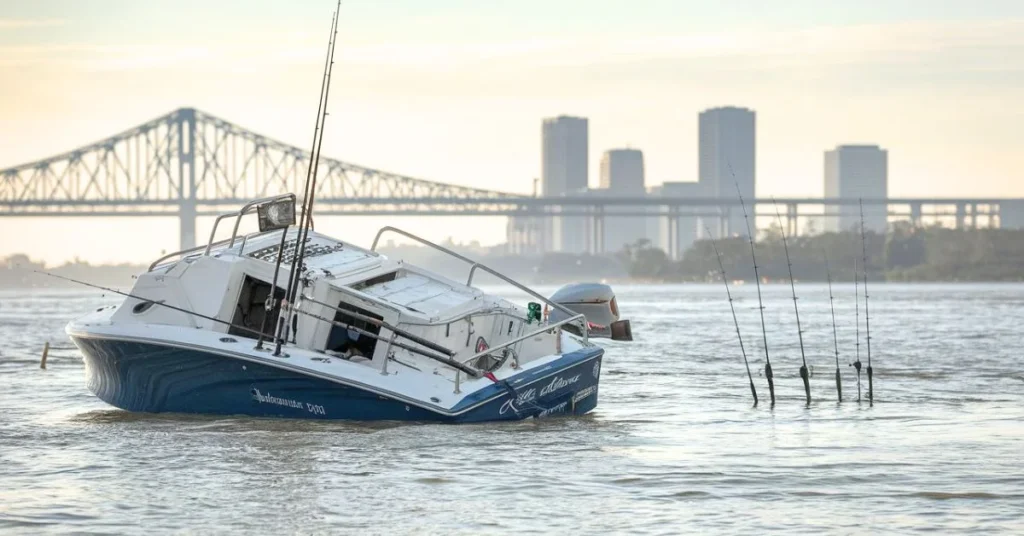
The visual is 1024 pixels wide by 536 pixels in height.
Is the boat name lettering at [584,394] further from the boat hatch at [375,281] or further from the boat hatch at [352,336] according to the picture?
the boat hatch at [375,281]

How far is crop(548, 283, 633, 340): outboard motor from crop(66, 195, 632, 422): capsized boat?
77 cm

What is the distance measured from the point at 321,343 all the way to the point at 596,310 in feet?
12.0

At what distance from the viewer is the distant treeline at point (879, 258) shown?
15125cm

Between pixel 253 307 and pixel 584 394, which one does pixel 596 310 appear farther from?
pixel 253 307

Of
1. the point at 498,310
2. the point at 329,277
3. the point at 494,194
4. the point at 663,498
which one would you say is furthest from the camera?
the point at 494,194

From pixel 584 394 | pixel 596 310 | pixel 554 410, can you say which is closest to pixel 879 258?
pixel 596 310

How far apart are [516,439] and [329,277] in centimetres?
238

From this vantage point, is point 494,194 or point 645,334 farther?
point 494,194

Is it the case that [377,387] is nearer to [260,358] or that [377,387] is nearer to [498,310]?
[260,358]

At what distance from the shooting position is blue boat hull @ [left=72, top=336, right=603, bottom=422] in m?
13.9

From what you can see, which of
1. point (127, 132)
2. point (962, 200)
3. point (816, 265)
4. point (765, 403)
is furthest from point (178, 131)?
point (765, 403)

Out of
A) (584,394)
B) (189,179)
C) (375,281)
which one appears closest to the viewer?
(584,394)

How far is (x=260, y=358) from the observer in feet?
46.6

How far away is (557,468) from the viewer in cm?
1234
